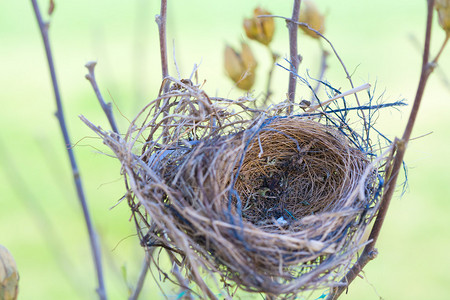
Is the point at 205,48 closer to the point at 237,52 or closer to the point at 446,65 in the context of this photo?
the point at 446,65

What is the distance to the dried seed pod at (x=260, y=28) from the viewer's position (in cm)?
93

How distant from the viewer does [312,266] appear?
0.66m

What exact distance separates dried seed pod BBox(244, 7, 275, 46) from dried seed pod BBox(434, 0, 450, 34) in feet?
1.30

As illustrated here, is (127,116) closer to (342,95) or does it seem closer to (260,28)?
(260,28)

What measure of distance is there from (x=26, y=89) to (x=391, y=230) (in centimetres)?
273

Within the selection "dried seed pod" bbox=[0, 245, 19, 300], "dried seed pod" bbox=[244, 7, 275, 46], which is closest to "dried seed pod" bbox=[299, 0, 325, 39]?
"dried seed pod" bbox=[244, 7, 275, 46]

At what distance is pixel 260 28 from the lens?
94cm

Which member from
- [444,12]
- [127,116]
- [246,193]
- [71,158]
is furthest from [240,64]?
[127,116]

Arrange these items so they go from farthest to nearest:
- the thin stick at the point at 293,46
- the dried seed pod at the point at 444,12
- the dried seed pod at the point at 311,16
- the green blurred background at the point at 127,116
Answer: the green blurred background at the point at 127,116 < the dried seed pod at the point at 311,16 < the thin stick at the point at 293,46 < the dried seed pod at the point at 444,12

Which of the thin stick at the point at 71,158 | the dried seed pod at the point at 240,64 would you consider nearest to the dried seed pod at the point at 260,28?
the dried seed pod at the point at 240,64

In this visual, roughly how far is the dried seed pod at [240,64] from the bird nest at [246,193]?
0.10m

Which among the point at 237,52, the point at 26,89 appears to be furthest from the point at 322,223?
the point at 26,89

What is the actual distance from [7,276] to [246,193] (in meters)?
0.42

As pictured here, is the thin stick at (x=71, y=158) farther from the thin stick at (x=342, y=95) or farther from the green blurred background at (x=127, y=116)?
the thin stick at (x=342, y=95)
